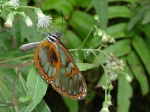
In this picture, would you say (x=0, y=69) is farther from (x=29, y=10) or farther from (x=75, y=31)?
(x=75, y=31)

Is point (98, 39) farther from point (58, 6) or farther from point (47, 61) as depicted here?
point (47, 61)

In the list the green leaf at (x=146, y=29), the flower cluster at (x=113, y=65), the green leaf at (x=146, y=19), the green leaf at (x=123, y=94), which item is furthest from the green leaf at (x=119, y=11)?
the flower cluster at (x=113, y=65)

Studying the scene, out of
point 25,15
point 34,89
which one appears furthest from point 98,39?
point 34,89

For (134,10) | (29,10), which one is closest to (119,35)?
(134,10)

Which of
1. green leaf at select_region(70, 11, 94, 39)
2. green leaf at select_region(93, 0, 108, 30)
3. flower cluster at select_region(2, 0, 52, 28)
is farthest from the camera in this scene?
green leaf at select_region(70, 11, 94, 39)

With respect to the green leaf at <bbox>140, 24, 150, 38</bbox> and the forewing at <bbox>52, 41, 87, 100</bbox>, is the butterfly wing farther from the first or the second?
the green leaf at <bbox>140, 24, 150, 38</bbox>

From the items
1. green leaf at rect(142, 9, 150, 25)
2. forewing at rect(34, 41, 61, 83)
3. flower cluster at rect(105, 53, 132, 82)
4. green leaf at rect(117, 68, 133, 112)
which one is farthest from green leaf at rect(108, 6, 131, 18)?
forewing at rect(34, 41, 61, 83)

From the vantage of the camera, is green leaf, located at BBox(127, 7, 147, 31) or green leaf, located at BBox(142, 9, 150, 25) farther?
green leaf, located at BBox(127, 7, 147, 31)

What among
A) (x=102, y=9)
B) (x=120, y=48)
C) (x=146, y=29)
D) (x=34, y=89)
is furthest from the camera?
(x=146, y=29)
